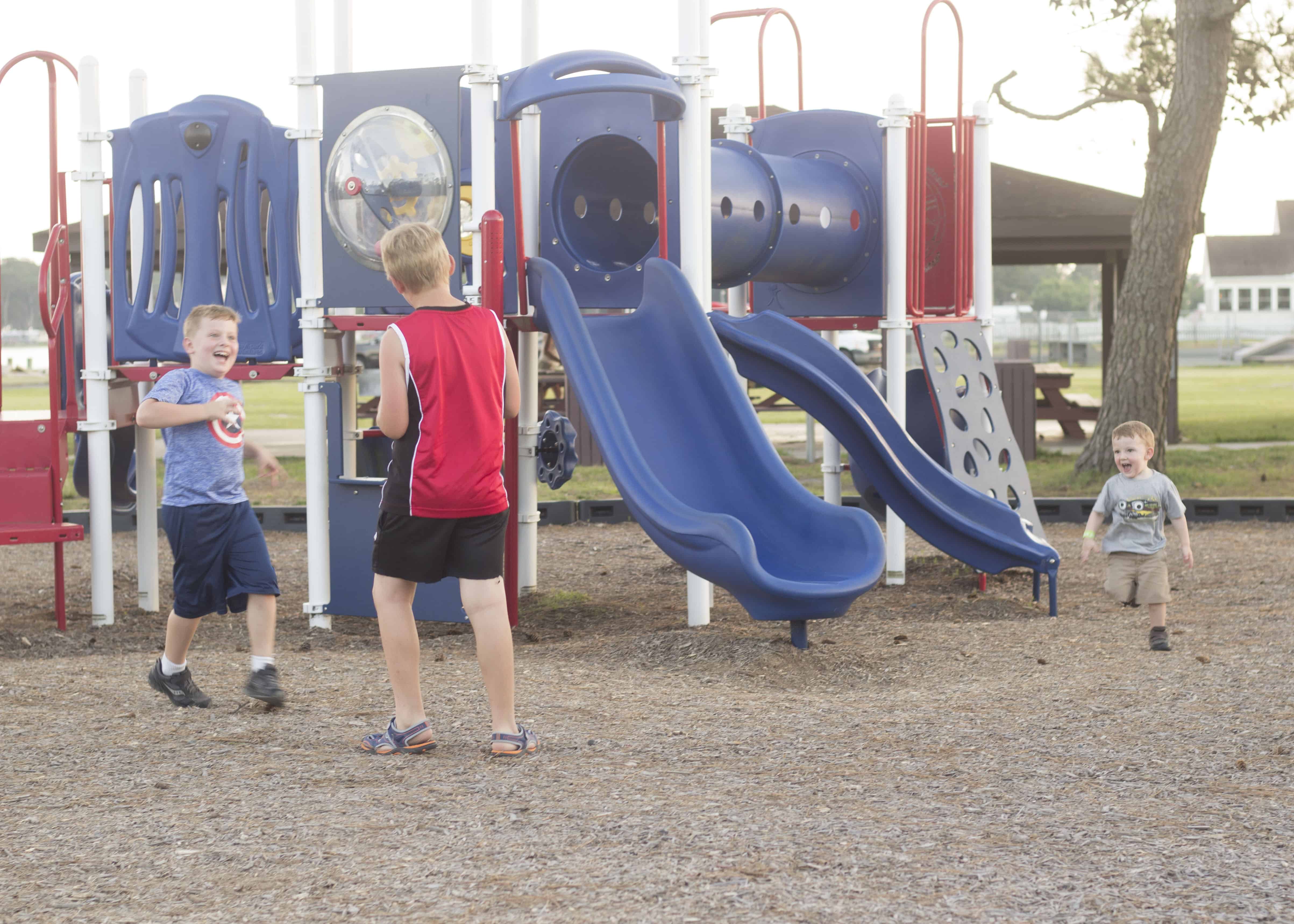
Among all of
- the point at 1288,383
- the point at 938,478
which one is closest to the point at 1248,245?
the point at 1288,383

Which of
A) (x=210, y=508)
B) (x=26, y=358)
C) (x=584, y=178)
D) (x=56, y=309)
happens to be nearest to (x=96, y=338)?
(x=56, y=309)

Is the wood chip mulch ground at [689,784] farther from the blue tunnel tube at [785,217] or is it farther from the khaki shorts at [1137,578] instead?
the blue tunnel tube at [785,217]

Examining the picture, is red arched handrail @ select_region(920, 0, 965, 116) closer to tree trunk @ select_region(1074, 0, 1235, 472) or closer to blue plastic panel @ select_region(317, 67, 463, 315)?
blue plastic panel @ select_region(317, 67, 463, 315)

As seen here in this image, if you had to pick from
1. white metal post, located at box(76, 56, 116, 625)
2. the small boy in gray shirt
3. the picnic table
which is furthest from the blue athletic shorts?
the picnic table

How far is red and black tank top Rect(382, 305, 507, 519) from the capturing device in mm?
3877

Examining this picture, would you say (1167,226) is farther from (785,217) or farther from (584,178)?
(584,178)

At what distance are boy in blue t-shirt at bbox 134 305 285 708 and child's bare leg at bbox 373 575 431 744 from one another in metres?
0.76

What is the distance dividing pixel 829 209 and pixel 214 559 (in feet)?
14.5

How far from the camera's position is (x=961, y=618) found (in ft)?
22.9

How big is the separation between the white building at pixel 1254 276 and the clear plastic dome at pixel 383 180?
222ft

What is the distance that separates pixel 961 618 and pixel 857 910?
Result: 4.33 metres

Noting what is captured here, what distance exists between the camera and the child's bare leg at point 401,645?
401cm

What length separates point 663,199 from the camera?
657 cm

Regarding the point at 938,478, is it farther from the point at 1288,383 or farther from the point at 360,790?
the point at 1288,383
